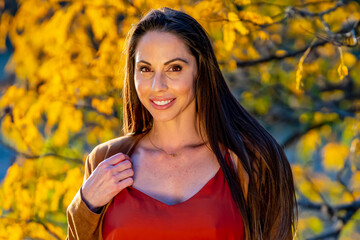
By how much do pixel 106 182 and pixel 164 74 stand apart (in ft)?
1.34

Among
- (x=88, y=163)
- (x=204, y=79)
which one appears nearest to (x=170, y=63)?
(x=204, y=79)

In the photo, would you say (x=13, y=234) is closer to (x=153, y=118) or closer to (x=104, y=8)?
(x=104, y=8)

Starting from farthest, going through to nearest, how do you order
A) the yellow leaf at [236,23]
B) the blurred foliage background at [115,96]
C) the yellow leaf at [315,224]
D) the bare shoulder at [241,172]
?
the yellow leaf at [315,224] → the blurred foliage background at [115,96] → the yellow leaf at [236,23] → the bare shoulder at [241,172]

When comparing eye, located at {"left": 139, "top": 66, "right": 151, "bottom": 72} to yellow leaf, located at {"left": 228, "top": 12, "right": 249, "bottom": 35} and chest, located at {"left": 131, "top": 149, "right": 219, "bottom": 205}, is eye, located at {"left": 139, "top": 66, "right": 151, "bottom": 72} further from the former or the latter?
yellow leaf, located at {"left": 228, "top": 12, "right": 249, "bottom": 35}

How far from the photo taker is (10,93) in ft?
12.4

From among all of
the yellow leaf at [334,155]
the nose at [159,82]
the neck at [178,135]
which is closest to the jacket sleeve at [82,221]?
the neck at [178,135]

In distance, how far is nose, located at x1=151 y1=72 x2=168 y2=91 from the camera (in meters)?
2.25

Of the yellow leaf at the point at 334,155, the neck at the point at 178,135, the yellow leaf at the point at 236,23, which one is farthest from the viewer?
the yellow leaf at the point at 334,155

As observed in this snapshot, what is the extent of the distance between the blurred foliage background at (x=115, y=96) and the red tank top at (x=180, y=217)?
1.36m

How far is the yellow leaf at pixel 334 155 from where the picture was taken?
12.3ft

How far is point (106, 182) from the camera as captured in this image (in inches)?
89.1

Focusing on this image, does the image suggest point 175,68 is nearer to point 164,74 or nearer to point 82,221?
point 164,74

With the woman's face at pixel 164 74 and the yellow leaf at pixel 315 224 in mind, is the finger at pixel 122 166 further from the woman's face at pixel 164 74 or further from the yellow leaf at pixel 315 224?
the yellow leaf at pixel 315 224

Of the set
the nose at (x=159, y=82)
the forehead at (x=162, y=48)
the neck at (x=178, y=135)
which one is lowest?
→ the neck at (x=178, y=135)
